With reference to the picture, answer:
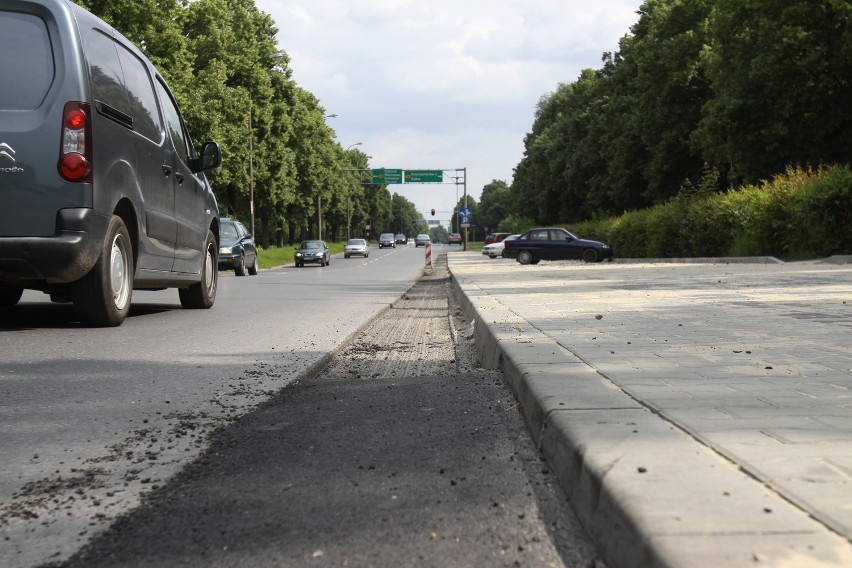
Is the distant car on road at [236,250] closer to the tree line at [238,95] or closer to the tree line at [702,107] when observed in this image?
the tree line at [238,95]

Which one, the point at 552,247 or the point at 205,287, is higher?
the point at 205,287

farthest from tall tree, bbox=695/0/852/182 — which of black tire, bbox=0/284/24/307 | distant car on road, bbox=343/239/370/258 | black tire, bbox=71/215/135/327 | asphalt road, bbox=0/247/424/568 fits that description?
distant car on road, bbox=343/239/370/258

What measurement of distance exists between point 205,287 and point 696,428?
863 centimetres

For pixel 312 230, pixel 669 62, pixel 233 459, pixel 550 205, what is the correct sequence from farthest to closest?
pixel 312 230 → pixel 550 205 → pixel 669 62 → pixel 233 459

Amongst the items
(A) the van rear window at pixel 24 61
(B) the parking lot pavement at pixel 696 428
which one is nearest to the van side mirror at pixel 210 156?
(A) the van rear window at pixel 24 61

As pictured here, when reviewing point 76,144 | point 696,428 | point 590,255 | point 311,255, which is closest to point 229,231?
point 311,255

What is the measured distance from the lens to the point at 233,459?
3779 millimetres

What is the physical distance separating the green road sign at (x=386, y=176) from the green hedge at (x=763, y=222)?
166 ft

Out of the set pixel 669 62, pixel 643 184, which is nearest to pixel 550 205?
pixel 643 184

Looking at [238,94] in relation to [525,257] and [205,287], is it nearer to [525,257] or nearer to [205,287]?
[525,257]

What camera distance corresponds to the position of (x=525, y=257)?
36.2 metres

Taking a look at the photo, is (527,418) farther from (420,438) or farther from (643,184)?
(643,184)

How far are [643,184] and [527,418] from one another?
5266cm

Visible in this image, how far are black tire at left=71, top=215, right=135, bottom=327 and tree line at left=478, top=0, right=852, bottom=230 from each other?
78.5ft
